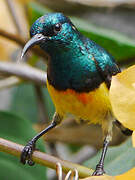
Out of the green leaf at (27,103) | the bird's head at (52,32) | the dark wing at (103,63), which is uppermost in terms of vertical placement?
the bird's head at (52,32)

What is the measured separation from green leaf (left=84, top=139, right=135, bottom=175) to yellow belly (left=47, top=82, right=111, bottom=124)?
110 millimetres

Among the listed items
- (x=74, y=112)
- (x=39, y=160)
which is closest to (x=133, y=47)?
(x=74, y=112)

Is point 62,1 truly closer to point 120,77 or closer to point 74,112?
point 74,112

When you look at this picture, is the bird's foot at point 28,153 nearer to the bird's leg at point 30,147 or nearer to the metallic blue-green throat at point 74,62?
the bird's leg at point 30,147

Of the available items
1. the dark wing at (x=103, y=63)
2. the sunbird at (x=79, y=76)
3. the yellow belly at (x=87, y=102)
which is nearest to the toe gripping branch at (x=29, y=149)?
the sunbird at (x=79, y=76)

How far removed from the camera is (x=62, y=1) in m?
2.35

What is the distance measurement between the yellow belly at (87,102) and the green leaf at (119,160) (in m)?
0.11

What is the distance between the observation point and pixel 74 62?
4.46ft

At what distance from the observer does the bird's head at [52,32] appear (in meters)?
1.17

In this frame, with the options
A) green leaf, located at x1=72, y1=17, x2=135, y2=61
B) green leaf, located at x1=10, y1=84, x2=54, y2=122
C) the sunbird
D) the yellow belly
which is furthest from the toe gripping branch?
green leaf, located at x1=10, y1=84, x2=54, y2=122

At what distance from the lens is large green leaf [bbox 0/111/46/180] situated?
1255 mm

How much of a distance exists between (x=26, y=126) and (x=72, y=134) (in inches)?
22.3

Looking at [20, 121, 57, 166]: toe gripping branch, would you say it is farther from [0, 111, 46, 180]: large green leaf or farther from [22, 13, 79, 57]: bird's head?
[22, 13, 79, 57]: bird's head

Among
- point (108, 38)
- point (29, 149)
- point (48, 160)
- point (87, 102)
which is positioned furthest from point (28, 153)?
point (108, 38)
